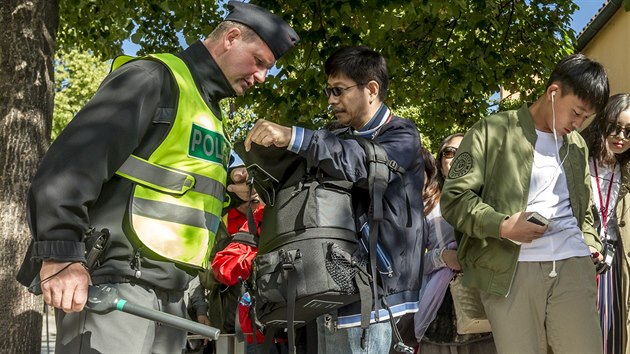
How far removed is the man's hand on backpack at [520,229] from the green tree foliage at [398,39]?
18.0ft

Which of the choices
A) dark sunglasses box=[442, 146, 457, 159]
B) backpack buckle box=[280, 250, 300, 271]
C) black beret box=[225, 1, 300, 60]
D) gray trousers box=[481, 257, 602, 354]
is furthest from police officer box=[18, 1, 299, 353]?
dark sunglasses box=[442, 146, 457, 159]

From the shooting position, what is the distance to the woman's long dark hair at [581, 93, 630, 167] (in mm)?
5188

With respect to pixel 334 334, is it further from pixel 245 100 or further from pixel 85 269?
pixel 245 100

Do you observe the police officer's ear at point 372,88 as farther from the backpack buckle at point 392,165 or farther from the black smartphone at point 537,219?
the black smartphone at point 537,219

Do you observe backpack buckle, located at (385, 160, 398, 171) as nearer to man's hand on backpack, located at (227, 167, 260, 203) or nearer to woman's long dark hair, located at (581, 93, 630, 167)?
man's hand on backpack, located at (227, 167, 260, 203)

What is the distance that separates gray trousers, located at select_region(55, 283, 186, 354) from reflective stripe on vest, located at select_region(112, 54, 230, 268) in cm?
15

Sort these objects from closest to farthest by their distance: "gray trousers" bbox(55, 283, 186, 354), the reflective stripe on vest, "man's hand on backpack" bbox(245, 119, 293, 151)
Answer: "gray trousers" bbox(55, 283, 186, 354) < the reflective stripe on vest < "man's hand on backpack" bbox(245, 119, 293, 151)

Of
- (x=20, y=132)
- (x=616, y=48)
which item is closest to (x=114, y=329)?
(x=20, y=132)

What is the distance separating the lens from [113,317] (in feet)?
9.48

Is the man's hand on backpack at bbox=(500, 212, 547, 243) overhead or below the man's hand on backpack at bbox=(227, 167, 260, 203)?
below

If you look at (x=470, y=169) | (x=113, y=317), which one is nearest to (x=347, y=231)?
(x=470, y=169)

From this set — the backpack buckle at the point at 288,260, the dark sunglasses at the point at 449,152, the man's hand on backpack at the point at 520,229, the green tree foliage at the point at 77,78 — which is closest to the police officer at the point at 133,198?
the backpack buckle at the point at 288,260

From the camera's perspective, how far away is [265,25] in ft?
11.5

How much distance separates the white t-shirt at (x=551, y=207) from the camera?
405cm
